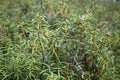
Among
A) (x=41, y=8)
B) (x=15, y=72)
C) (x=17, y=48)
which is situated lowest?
(x=15, y=72)

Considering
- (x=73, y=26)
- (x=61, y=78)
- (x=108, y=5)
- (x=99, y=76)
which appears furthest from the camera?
(x=108, y=5)

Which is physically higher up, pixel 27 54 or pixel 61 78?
pixel 27 54

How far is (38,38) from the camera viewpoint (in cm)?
247

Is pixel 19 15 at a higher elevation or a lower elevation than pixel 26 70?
higher

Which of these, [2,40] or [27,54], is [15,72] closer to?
[27,54]

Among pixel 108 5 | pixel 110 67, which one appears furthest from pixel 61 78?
pixel 108 5

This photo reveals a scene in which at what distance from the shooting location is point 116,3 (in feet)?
16.7

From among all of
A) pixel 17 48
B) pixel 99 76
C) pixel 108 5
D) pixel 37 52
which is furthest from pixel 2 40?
pixel 108 5

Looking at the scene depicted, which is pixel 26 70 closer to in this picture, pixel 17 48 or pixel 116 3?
pixel 17 48

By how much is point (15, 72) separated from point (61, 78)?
1.45 ft

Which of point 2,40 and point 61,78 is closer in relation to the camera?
point 61,78

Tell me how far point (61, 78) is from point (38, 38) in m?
0.44

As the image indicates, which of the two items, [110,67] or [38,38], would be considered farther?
[110,67]

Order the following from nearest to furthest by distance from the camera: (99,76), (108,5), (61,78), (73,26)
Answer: (61,78), (99,76), (73,26), (108,5)
